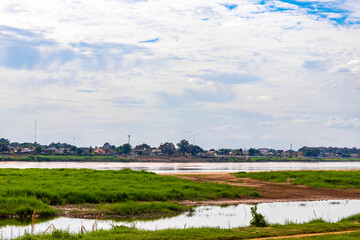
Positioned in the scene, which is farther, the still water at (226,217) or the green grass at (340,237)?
the still water at (226,217)

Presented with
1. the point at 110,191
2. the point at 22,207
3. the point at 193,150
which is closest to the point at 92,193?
the point at 110,191

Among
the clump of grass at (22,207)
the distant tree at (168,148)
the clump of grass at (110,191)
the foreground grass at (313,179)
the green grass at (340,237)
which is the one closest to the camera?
Answer: the green grass at (340,237)

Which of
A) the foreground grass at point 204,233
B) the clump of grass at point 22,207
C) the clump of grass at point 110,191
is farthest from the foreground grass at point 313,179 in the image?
the clump of grass at point 22,207

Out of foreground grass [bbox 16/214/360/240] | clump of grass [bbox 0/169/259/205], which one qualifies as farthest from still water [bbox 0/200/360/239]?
clump of grass [bbox 0/169/259/205]

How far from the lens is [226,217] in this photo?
21.7 meters

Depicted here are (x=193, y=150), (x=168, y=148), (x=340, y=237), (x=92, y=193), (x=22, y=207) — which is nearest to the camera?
(x=340, y=237)

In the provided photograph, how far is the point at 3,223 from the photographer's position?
18.4 m

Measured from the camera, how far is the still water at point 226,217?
17.6 meters

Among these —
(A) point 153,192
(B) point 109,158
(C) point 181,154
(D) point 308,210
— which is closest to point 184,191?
(A) point 153,192

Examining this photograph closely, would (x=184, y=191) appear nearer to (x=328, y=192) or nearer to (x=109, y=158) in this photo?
(x=328, y=192)

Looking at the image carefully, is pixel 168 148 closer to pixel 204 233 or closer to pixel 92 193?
pixel 92 193

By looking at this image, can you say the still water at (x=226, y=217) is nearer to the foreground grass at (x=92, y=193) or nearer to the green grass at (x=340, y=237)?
the foreground grass at (x=92, y=193)

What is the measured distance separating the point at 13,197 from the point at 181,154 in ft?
527

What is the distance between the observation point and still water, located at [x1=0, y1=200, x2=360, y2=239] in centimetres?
1761
